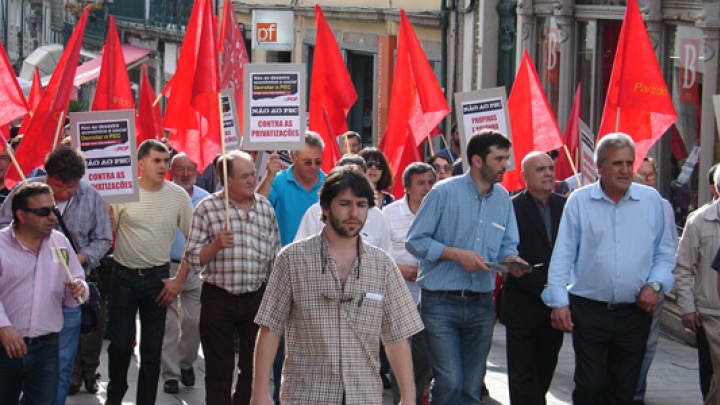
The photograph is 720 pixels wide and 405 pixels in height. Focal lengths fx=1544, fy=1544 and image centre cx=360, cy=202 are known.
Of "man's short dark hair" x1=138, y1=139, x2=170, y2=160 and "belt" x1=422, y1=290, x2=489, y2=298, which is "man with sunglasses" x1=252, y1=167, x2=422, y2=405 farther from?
"man's short dark hair" x1=138, y1=139, x2=170, y2=160

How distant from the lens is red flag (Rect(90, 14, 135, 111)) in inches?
538

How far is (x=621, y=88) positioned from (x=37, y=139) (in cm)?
439

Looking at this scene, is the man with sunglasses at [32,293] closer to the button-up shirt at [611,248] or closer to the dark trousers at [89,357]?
the button-up shirt at [611,248]

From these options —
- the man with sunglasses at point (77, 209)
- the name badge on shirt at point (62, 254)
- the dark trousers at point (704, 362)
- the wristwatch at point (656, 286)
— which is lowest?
the dark trousers at point (704, 362)

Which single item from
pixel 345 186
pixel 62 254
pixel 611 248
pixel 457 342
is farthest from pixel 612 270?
pixel 62 254

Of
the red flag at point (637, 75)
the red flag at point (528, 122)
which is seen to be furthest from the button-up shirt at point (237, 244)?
the red flag at point (528, 122)

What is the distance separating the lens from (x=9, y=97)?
1161 cm

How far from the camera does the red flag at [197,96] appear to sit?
1107 centimetres

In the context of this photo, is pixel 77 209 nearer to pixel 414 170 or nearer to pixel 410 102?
pixel 414 170

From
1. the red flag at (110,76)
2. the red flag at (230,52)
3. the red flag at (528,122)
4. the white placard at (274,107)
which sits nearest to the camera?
the white placard at (274,107)

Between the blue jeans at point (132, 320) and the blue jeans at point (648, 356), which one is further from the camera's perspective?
the blue jeans at point (648, 356)

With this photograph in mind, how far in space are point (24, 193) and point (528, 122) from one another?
599cm

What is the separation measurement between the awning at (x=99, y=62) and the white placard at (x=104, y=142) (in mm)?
21803

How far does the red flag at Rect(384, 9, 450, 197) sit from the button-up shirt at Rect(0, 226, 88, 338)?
→ 6.08m
